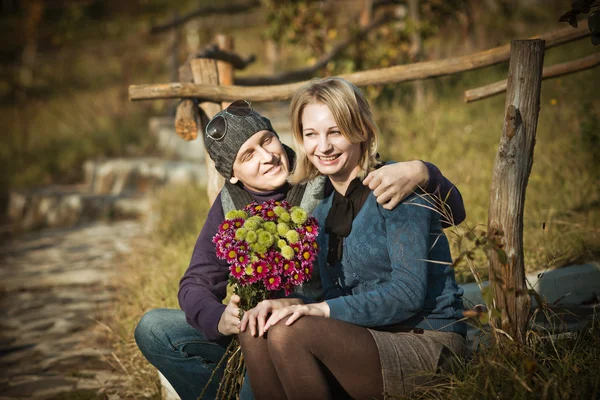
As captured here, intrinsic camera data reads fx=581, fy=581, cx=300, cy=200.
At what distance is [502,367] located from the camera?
2057 mm

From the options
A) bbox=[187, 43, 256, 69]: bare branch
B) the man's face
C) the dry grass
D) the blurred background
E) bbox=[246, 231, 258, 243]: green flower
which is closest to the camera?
bbox=[246, 231, 258, 243]: green flower

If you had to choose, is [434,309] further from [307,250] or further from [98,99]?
[98,99]

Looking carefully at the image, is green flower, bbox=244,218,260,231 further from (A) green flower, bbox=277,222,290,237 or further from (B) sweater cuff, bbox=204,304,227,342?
(B) sweater cuff, bbox=204,304,227,342

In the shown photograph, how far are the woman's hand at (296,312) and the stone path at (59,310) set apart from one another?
5.47ft

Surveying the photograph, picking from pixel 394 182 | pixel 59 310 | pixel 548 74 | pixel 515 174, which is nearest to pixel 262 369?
pixel 394 182

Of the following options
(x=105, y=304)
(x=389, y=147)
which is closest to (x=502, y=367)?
(x=105, y=304)

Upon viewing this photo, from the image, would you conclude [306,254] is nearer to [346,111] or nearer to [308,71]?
[346,111]

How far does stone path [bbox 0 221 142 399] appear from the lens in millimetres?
3641

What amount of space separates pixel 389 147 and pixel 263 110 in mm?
4366

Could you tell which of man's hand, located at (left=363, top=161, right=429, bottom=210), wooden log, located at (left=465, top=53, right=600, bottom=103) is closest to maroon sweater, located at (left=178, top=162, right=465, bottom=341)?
man's hand, located at (left=363, top=161, right=429, bottom=210)

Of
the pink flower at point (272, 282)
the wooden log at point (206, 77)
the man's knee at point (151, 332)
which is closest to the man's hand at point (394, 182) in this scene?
the pink flower at point (272, 282)

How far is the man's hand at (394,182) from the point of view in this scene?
7.15ft

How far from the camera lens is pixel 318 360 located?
2.13 meters

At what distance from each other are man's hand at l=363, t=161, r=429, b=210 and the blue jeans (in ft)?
3.41
